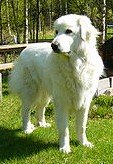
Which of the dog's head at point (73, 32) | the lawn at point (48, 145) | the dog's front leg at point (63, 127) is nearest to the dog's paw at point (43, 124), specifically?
the lawn at point (48, 145)

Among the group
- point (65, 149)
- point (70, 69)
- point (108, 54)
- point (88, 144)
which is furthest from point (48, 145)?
point (108, 54)

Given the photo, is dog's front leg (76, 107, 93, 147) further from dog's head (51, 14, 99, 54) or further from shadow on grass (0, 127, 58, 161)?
dog's head (51, 14, 99, 54)

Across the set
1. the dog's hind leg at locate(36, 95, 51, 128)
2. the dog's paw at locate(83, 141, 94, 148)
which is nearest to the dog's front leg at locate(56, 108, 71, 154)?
the dog's paw at locate(83, 141, 94, 148)

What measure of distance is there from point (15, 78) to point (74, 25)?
1.98 meters

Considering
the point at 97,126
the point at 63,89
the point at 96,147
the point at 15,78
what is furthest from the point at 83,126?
the point at 15,78

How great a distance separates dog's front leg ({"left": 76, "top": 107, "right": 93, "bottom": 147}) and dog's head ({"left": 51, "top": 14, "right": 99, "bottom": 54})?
1037 millimetres

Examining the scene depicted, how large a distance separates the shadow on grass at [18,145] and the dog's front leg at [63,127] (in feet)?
0.77

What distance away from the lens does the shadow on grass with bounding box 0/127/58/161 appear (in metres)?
5.73

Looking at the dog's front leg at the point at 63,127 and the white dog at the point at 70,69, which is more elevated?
the white dog at the point at 70,69

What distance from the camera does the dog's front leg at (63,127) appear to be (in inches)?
225

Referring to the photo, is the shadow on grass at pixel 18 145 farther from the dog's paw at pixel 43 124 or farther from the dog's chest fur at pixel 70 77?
the dog's chest fur at pixel 70 77

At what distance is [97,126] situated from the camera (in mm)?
7117

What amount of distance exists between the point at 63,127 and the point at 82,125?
0.37m

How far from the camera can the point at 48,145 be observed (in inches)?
239
